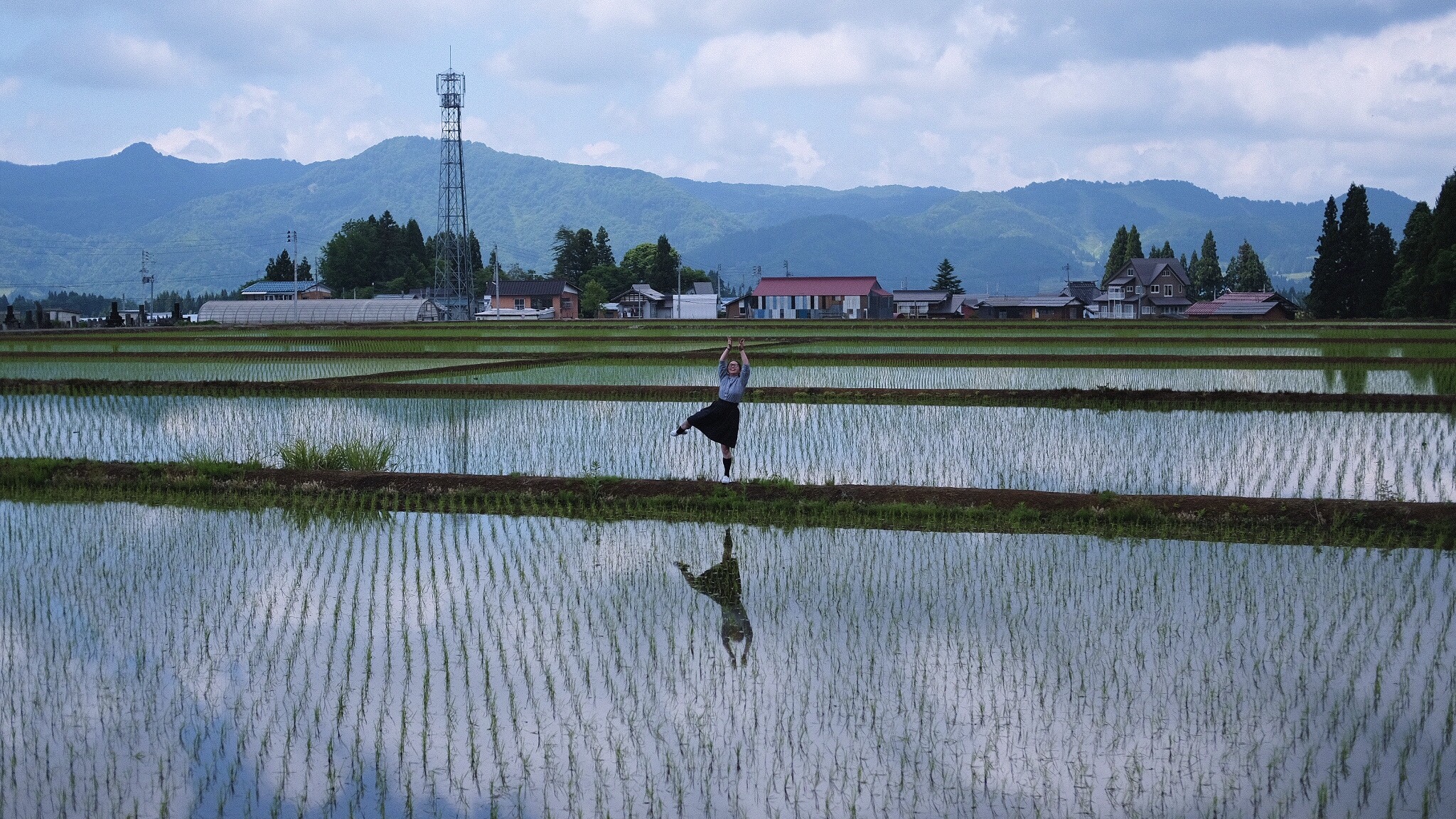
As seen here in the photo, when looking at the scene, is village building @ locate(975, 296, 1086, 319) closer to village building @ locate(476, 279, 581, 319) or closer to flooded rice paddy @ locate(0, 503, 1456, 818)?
village building @ locate(476, 279, 581, 319)

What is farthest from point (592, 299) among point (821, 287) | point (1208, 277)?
point (1208, 277)

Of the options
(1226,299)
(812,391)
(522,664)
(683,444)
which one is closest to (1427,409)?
(812,391)

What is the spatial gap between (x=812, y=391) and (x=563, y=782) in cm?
1398

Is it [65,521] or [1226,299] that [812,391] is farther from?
[1226,299]

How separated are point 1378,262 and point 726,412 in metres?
59.0

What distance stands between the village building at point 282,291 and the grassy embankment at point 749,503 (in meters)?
77.4

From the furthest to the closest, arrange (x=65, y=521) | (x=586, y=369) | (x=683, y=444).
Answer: (x=586, y=369)
(x=683, y=444)
(x=65, y=521)

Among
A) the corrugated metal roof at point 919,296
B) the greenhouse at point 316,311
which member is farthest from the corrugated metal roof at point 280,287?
the corrugated metal roof at point 919,296

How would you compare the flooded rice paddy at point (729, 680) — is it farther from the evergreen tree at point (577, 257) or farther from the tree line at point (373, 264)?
the evergreen tree at point (577, 257)

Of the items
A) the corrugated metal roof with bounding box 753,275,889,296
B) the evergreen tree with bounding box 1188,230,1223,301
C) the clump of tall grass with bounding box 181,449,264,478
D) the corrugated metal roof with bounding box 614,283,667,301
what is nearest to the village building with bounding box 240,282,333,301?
the corrugated metal roof with bounding box 614,283,667,301

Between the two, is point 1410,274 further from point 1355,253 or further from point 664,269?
point 664,269

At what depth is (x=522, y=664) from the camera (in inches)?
A: 229

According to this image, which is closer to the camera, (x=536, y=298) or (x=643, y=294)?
(x=536, y=298)

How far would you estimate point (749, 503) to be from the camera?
31.8 feet
